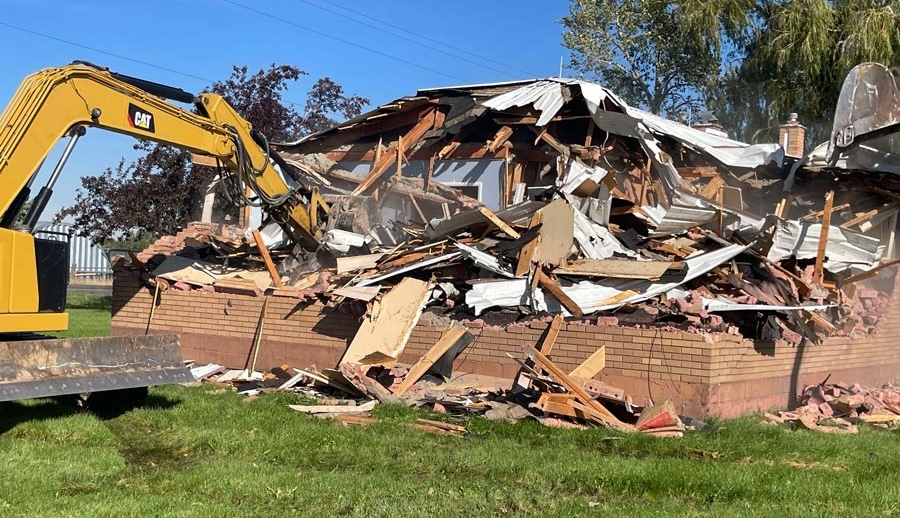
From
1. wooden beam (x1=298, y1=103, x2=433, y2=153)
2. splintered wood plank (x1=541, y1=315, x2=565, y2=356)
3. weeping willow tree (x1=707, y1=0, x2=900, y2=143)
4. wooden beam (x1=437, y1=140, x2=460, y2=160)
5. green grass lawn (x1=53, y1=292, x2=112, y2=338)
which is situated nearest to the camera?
splintered wood plank (x1=541, y1=315, x2=565, y2=356)

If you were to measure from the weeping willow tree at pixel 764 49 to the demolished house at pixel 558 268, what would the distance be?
412 inches

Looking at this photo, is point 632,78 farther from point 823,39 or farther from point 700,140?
point 700,140

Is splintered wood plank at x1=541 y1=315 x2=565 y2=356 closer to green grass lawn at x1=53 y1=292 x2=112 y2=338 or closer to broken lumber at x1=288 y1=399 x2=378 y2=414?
broken lumber at x1=288 y1=399 x2=378 y2=414

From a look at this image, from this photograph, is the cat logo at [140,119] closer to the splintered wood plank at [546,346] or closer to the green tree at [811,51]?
the splintered wood plank at [546,346]

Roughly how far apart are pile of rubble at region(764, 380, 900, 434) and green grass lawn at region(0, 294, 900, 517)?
1.60 feet

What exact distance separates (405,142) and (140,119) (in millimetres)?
6868

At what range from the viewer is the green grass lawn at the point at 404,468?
20.0ft

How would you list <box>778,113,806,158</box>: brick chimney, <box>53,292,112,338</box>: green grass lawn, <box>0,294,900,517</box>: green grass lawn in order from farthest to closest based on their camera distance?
<box>778,113,806,158</box>: brick chimney → <box>53,292,112,338</box>: green grass lawn → <box>0,294,900,517</box>: green grass lawn

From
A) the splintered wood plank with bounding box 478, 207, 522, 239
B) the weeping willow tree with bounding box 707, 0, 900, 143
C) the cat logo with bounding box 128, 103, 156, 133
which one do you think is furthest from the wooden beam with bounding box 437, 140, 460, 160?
the weeping willow tree with bounding box 707, 0, 900, 143

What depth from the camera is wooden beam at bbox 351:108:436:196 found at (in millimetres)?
16000

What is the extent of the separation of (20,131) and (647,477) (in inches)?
253

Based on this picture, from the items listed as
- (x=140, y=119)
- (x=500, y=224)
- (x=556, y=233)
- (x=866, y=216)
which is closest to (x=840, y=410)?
(x=556, y=233)

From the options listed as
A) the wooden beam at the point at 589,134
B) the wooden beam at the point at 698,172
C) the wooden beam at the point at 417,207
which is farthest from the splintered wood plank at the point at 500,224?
the wooden beam at the point at 698,172

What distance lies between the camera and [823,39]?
2458 cm
